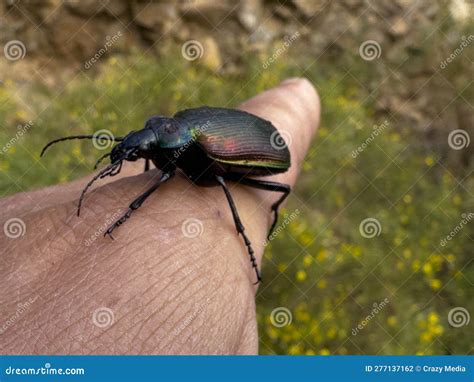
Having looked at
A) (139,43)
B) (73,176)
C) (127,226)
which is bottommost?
(73,176)

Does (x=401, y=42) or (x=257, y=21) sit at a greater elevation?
(x=401, y=42)

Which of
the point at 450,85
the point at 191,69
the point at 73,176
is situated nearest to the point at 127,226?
the point at 73,176

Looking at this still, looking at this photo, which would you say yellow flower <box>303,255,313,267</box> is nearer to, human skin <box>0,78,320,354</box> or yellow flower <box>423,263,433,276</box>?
yellow flower <box>423,263,433,276</box>

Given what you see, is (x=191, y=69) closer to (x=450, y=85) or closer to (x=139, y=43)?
(x=139, y=43)

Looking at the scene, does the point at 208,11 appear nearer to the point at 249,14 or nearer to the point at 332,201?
the point at 249,14

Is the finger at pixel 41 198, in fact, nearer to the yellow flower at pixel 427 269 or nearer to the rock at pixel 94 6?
the yellow flower at pixel 427 269

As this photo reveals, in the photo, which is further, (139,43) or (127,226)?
(139,43)

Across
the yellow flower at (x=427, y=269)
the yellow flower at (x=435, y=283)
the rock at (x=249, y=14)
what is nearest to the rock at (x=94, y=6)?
the rock at (x=249, y=14)
